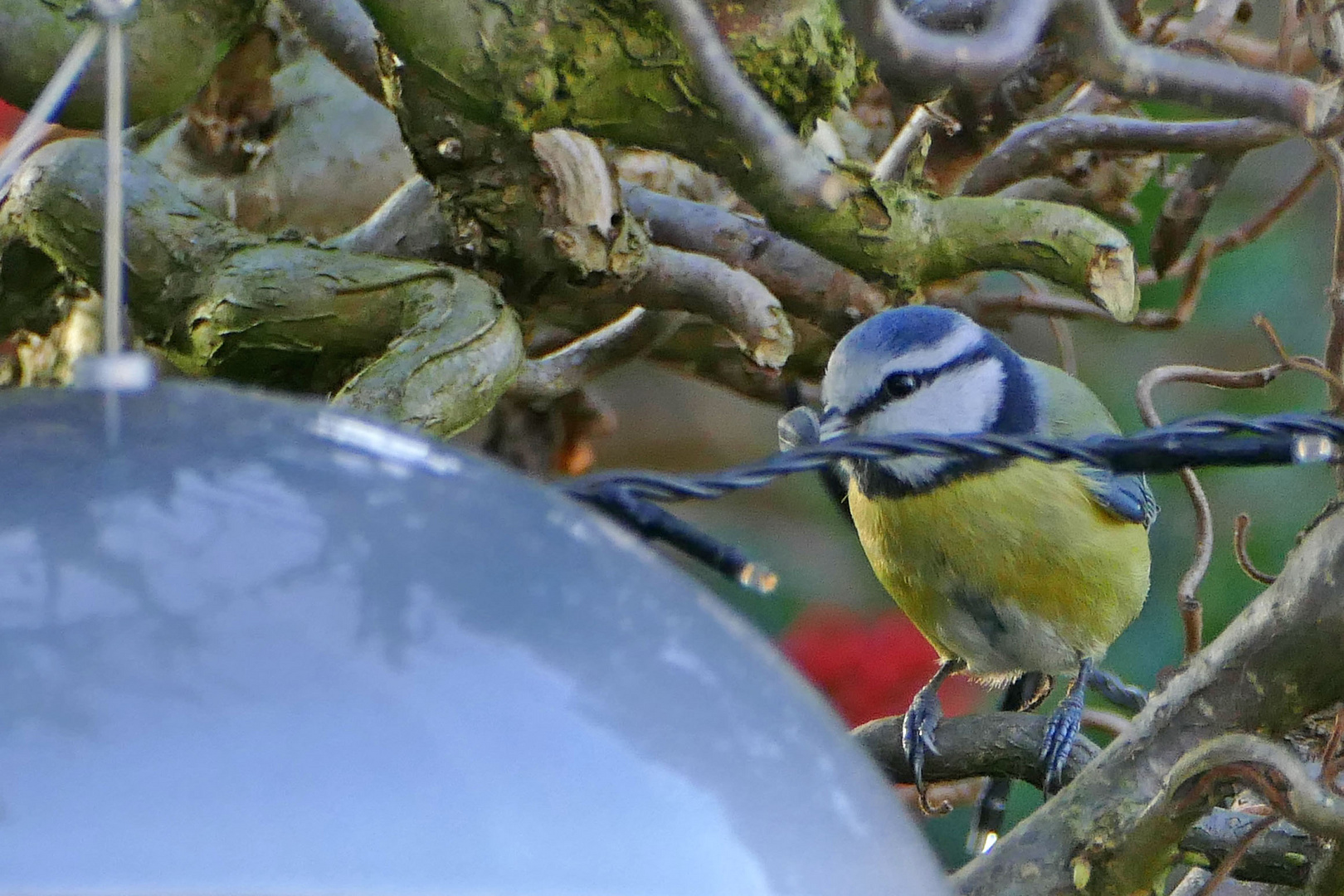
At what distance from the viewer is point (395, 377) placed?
604 millimetres

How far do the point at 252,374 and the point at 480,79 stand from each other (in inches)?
7.5

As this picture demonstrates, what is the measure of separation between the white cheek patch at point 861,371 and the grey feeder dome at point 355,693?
528mm

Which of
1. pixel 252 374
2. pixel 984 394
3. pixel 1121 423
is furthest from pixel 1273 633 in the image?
pixel 1121 423

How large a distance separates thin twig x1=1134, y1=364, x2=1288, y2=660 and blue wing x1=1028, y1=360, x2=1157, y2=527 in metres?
0.09

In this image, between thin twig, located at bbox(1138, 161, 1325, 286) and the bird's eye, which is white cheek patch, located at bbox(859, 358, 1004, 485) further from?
thin twig, located at bbox(1138, 161, 1325, 286)

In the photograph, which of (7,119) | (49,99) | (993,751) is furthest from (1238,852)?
(7,119)

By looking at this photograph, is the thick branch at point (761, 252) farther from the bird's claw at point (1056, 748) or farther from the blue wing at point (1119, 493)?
the bird's claw at point (1056, 748)

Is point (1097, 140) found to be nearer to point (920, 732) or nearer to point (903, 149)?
point (903, 149)

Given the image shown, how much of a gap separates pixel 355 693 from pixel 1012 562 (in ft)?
2.37

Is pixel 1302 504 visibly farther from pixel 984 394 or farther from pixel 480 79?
pixel 480 79

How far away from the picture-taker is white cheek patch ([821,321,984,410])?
2.68 ft

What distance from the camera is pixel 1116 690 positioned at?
3.11ft

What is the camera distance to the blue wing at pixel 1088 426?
932 mm

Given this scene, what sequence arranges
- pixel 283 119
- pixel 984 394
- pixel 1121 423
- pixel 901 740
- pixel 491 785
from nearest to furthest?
pixel 491 785 → pixel 901 740 → pixel 984 394 → pixel 283 119 → pixel 1121 423
